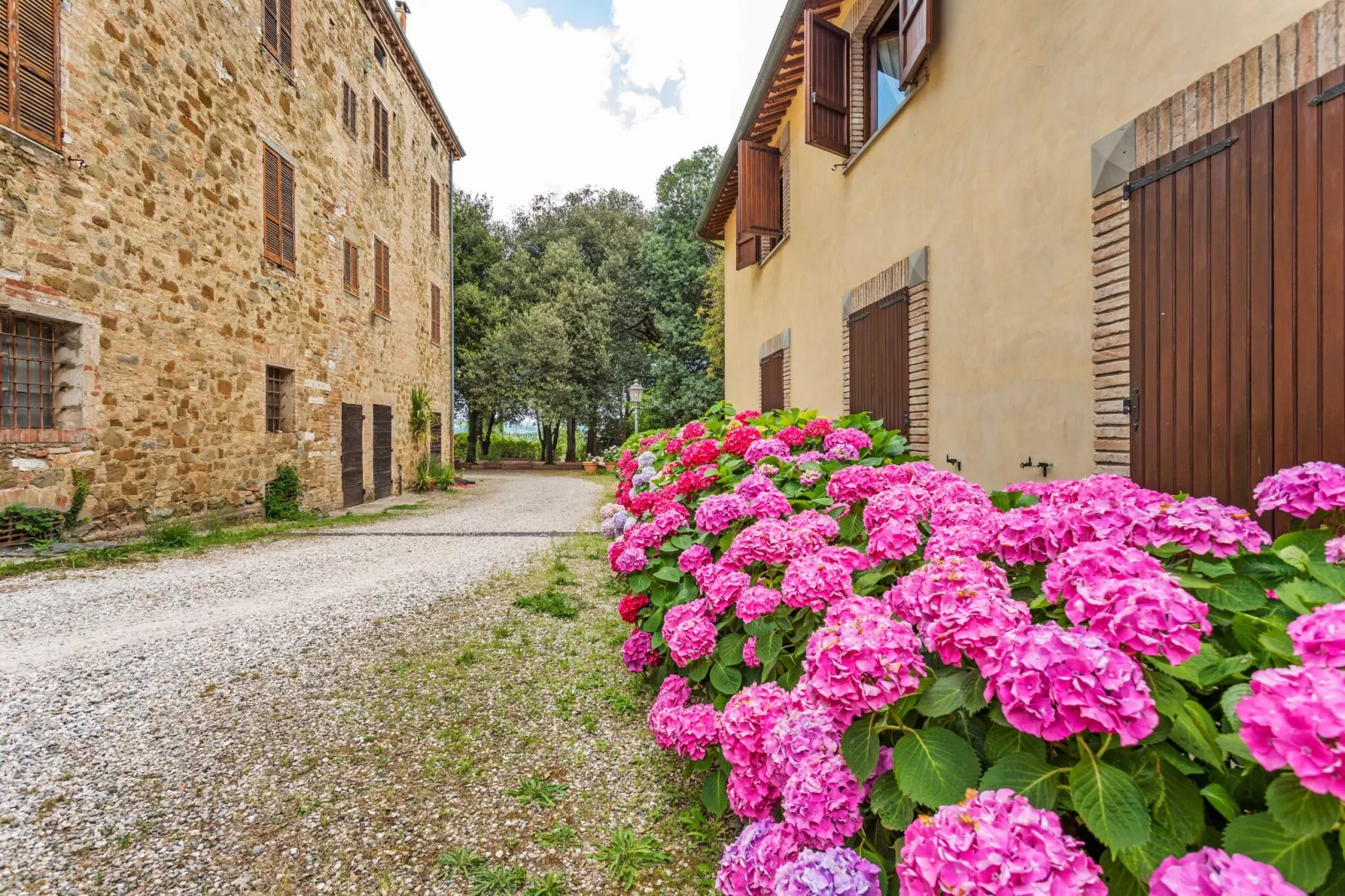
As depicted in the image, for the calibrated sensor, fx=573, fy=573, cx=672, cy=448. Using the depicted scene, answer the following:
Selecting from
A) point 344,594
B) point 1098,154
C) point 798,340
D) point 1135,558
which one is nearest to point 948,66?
point 1098,154

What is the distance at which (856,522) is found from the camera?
199 centimetres

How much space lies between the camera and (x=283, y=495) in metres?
8.02

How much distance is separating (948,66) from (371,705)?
5191 mm

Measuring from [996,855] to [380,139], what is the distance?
534 inches

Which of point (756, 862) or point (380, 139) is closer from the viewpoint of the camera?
point (756, 862)

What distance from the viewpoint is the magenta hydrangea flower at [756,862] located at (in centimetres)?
111

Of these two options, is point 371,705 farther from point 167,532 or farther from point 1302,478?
point 167,532

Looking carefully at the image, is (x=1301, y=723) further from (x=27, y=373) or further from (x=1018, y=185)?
(x=27, y=373)

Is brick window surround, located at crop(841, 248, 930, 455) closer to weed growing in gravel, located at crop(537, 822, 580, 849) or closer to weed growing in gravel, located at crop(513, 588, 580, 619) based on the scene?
weed growing in gravel, located at crop(513, 588, 580, 619)

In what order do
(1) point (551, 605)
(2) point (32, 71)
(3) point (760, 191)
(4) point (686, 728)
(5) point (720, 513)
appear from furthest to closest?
1. (3) point (760, 191)
2. (2) point (32, 71)
3. (1) point (551, 605)
4. (5) point (720, 513)
5. (4) point (686, 728)

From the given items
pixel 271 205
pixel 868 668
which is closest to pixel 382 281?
pixel 271 205

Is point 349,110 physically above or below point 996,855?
above

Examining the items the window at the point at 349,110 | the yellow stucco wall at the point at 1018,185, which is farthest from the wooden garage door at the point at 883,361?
the window at the point at 349,110

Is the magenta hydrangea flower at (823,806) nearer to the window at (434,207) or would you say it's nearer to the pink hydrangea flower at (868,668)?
the pink hydrangea flower at (868,668)
